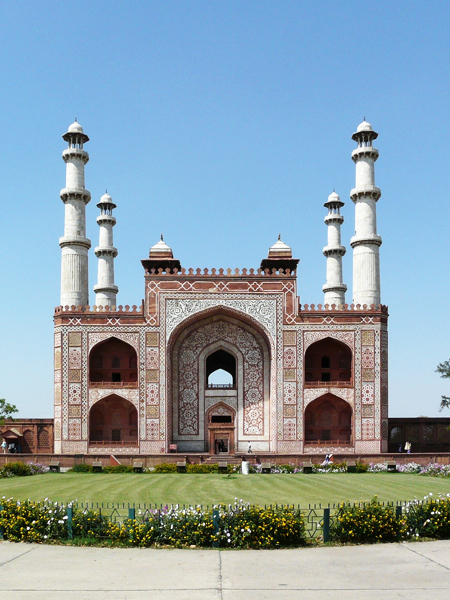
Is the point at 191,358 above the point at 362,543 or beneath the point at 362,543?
above

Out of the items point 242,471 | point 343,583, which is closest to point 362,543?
point 343,583

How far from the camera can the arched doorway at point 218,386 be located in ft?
111

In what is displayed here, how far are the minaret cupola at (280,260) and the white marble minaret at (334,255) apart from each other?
Answer: 9840mm

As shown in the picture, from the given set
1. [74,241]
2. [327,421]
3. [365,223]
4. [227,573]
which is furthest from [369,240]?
[227,573]

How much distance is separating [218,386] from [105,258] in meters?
13.8

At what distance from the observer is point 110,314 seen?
3284cm

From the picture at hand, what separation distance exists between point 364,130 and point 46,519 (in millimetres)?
28423

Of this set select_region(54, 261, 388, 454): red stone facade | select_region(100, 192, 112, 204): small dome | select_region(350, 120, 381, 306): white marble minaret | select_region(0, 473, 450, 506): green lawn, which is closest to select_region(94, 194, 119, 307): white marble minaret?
select_region(100, 192, 112, 204): small dome

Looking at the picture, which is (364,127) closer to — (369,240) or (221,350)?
(369,240)

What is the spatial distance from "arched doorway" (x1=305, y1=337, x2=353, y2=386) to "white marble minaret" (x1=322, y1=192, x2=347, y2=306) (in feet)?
29.6

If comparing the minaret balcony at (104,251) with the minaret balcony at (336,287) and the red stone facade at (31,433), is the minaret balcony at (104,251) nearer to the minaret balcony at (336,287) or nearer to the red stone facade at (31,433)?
the red stone facade at (31,433)

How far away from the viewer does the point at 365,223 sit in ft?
113

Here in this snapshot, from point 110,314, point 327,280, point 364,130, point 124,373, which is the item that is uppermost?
point 364,130

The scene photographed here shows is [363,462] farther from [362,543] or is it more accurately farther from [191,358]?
[362,543]
